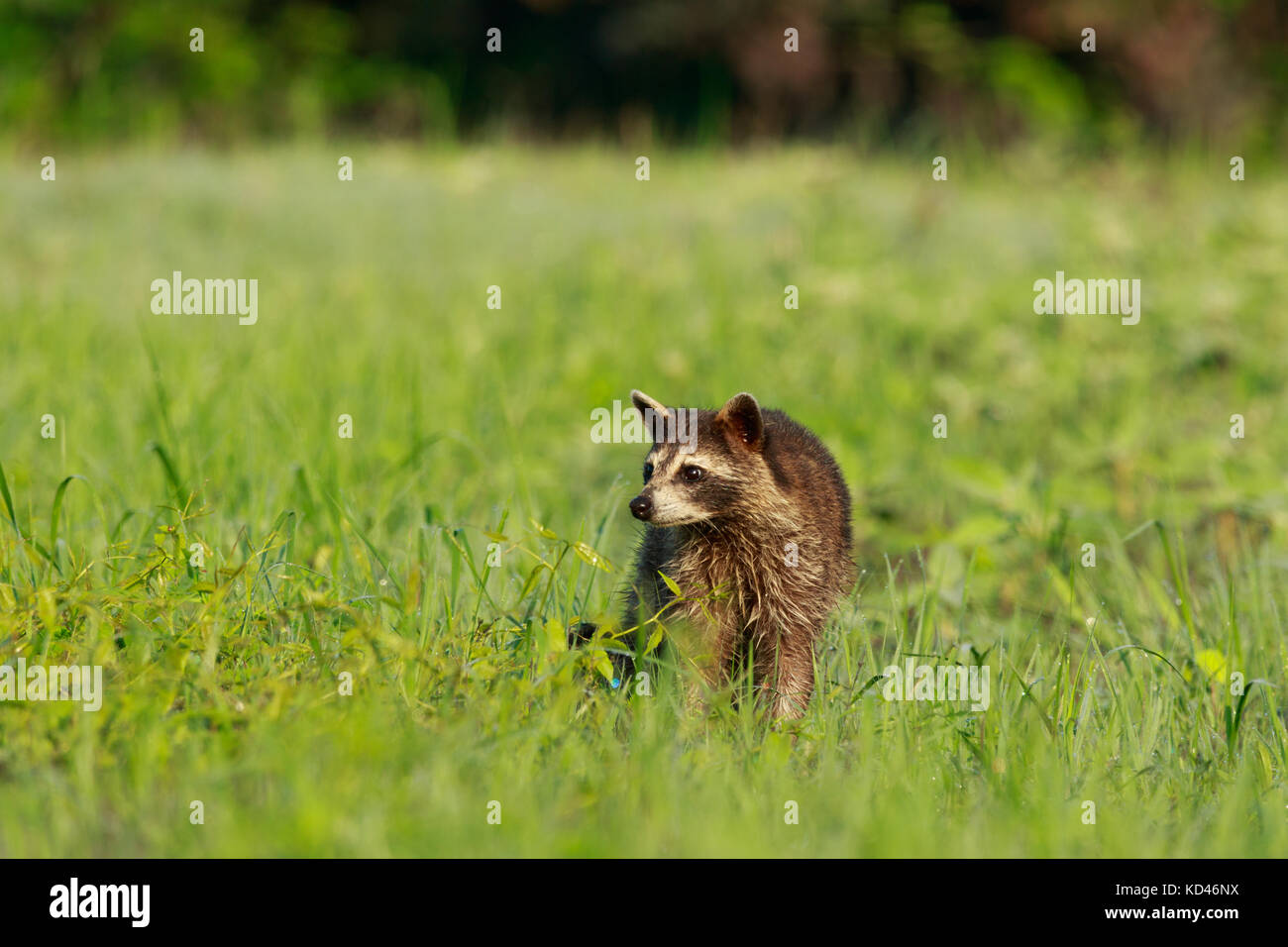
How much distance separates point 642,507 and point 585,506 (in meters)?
2.85

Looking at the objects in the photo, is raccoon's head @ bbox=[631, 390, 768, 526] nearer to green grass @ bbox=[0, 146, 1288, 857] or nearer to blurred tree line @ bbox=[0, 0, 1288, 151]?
green grass @ bbox=[0, 146, 1288, 857]

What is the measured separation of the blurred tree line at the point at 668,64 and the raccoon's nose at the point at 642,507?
19.9 m

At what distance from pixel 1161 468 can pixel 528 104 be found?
20.1 m

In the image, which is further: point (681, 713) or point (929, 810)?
point (681, 713)

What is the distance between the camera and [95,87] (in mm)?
21391

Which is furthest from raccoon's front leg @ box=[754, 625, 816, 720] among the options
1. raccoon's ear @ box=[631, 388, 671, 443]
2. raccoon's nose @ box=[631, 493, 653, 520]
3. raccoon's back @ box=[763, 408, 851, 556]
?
raccoon's ear @ box=[631, 388, 671, 443]

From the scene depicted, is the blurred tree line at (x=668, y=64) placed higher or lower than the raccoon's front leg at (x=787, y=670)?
higher

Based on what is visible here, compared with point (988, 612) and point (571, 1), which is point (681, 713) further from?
point (571, 1)

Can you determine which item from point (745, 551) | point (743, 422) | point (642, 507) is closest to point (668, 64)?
point (743, 422)

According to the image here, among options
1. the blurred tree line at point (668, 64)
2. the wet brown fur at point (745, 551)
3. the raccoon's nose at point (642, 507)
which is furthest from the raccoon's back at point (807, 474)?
the blurred tree line at point (668, 64)

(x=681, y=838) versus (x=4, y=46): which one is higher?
(x=4, y=46)

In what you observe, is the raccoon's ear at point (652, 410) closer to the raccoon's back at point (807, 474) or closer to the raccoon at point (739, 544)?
the raccoon at point (739, 544)

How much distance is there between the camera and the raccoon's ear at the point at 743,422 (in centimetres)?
464
